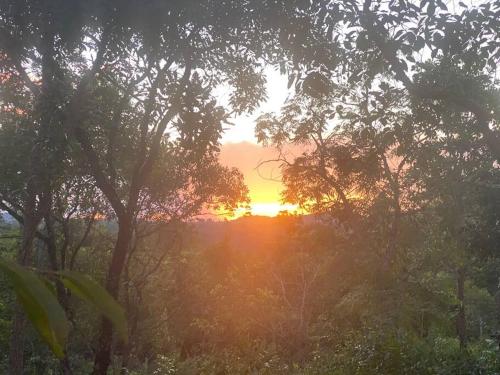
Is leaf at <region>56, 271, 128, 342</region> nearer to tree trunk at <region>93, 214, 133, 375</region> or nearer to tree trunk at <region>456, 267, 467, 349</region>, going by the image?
tree trunk at <region>93, 214, 133, 375</region>

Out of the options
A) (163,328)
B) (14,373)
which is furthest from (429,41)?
(163,328)

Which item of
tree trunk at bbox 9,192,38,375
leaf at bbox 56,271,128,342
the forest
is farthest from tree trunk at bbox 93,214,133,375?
leaf at bbox 56,271,128,342

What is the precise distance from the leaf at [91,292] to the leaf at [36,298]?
34mm

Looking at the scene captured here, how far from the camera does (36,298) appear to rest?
1.90 feet

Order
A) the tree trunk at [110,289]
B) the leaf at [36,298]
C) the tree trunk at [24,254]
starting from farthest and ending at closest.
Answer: the tree trunk at [24,254]
the tree trunk at [110,289]
the leaf at [36,298]

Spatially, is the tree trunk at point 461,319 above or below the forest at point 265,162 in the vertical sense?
below

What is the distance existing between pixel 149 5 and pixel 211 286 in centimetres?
3091

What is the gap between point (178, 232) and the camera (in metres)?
17.8

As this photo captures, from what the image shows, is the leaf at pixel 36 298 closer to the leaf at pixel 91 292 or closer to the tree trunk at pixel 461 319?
the leaf at pixel 91 292

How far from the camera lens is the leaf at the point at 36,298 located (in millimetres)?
583

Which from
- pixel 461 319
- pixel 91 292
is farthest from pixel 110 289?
pixel 461 319

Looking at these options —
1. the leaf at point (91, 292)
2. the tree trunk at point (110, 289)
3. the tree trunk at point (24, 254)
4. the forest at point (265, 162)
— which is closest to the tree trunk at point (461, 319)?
the forest at point (265, 162)

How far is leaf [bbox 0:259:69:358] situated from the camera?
583 millimetres

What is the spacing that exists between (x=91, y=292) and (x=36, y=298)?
0.07m
